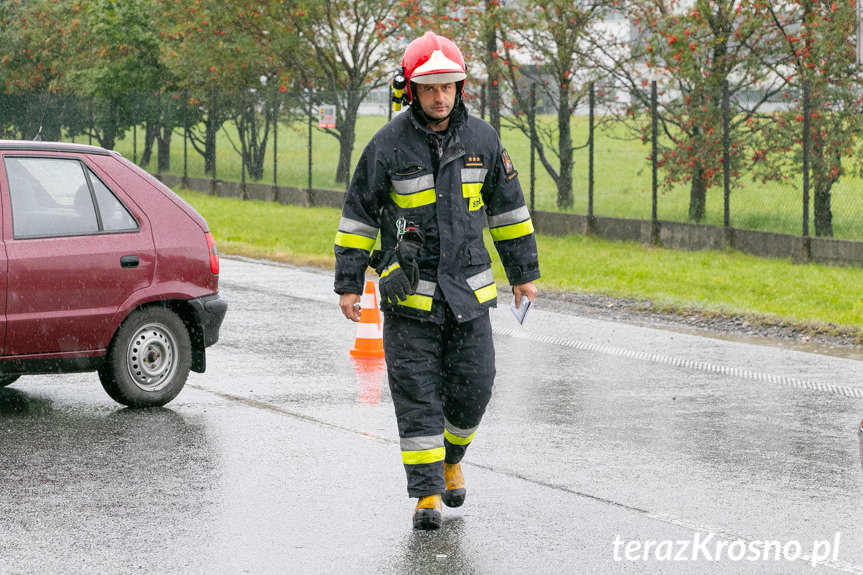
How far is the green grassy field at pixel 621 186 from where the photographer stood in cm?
1878

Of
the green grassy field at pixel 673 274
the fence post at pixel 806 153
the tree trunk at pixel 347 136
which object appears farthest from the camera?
the tree trunk at pixel 347 136

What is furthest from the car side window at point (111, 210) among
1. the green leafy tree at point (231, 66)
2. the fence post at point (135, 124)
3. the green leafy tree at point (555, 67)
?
the fence post at point (135, 124)

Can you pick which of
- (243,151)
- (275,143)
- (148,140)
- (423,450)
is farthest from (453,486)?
(148,140)

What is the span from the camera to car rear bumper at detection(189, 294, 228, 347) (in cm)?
877

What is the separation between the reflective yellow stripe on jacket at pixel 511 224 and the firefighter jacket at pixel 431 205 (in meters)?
0.06

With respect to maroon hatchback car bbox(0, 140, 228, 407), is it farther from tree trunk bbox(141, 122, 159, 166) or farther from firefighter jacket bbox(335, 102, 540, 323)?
tree trunk bbox(141, 122, 159, 166)

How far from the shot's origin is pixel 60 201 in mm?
8469

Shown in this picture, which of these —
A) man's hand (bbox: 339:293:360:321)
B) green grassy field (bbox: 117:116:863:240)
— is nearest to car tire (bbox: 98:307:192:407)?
man's hand (bbox: 339:293:360:321)

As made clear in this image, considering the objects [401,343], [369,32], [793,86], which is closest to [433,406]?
[401,343]

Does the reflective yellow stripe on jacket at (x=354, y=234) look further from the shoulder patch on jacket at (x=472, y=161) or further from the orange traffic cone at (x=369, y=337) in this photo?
the orange traffic cone at (x=369, y=337)

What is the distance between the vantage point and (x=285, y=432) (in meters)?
7.91

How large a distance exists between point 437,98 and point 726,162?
14.5 meters
